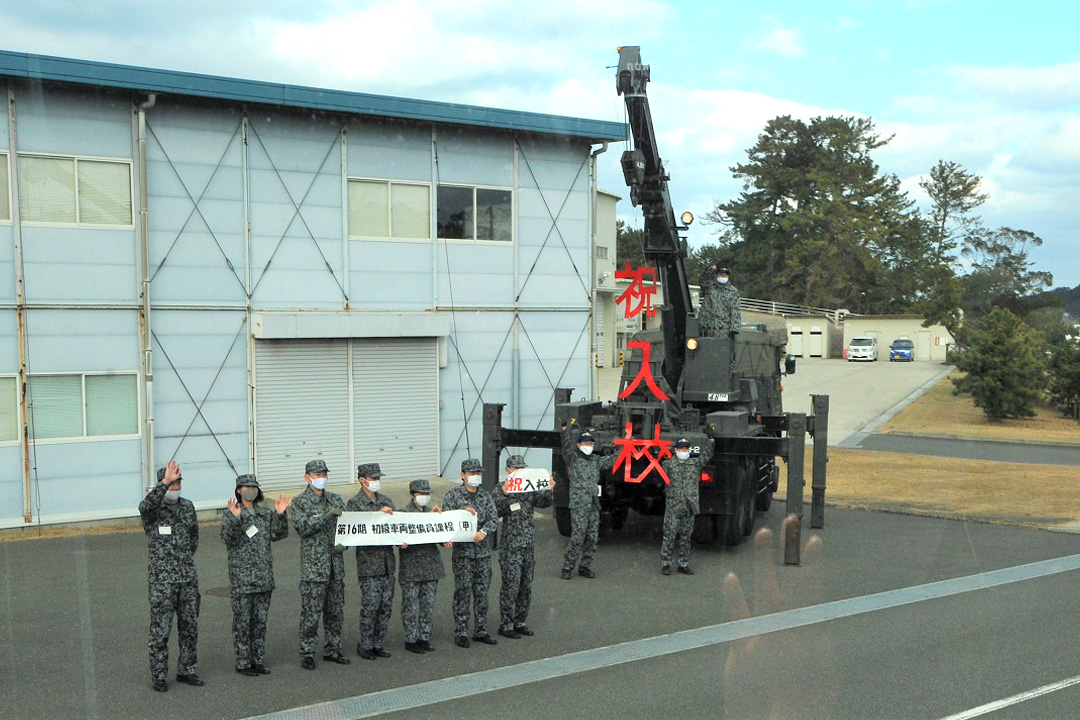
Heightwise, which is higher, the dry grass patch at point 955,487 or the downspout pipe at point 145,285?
the downspout pipe at point 145,285

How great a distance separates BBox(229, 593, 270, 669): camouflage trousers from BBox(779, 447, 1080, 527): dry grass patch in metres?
12.1

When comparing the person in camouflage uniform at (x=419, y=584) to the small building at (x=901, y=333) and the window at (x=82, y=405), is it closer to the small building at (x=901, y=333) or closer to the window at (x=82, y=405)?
the window at (x=82, y=405)

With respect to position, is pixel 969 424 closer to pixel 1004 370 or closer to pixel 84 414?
pixel 1004 370

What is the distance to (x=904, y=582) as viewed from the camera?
40.0ft

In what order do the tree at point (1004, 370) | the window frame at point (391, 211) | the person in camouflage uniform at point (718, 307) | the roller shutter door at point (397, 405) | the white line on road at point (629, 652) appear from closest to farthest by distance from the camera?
the white line on road at point (629, 652) → the person in camouflage uniform at point (718, 307) → the window frame at point (391, 211) → the roller shutter door at point (397, 405) → the tree at point (1004, 370)

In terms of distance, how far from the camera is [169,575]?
8297mm

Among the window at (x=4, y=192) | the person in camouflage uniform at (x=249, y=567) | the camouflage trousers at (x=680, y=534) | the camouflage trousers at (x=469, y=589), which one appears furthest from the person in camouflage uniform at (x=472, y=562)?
the window at (x=4, y=192)

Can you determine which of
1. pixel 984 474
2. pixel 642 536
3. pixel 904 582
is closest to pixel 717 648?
pixel 904 582

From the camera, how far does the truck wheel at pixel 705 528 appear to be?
13.9 meters

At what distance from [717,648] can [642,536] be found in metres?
5.88

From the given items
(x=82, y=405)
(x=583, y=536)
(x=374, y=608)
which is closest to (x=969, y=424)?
(x=583, y=536)

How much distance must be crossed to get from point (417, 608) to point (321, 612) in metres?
0.87

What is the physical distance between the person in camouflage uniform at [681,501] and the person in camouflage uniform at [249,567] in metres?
5.49

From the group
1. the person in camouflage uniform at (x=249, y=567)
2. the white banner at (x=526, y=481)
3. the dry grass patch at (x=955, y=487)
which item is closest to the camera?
the person in camouflage uniform at (x=249, y=567)
